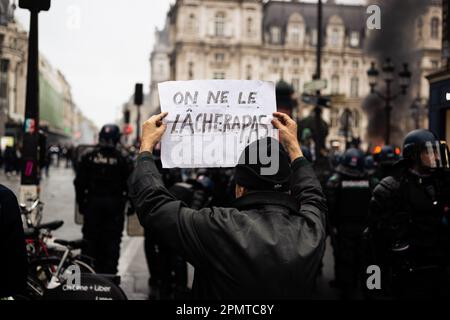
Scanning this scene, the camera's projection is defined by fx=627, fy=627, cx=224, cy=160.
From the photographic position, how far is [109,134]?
659 centimetres

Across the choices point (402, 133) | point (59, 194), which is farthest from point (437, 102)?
point (402, 133)


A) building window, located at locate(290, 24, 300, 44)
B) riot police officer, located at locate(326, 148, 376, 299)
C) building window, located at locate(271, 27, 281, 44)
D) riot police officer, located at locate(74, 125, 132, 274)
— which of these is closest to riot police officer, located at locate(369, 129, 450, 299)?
riot police officer, located at locate(326, 148, 376, 299)

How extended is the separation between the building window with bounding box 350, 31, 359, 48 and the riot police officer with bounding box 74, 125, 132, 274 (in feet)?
276

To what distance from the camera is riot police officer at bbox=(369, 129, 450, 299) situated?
13.6 ft

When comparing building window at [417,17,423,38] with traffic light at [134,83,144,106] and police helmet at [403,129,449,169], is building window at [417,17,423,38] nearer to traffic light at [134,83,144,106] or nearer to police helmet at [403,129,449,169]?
traffic light at [134,83,144,106]

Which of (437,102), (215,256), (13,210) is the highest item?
(437,102)

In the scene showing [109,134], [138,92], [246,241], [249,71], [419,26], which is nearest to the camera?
[246,241]

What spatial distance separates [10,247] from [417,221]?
280 centimetres

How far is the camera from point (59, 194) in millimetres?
20359

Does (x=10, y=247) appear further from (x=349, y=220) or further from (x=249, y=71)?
(x=249, y=71)

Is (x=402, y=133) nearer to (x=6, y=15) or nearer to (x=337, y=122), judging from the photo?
(x=6, y=15)

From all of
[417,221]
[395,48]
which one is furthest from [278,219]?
[395,48]

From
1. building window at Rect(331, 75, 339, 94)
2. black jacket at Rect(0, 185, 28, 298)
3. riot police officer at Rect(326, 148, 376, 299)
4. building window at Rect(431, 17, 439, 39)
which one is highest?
building window at Rect(331, 75, 339, 94)
